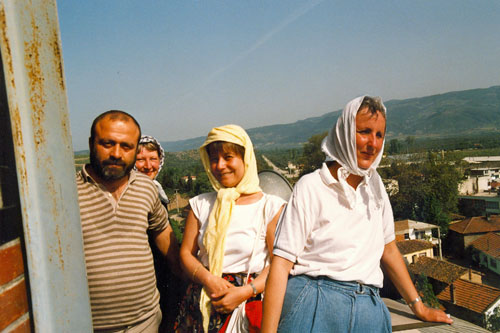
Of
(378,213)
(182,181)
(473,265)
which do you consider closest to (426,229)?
(473,265)

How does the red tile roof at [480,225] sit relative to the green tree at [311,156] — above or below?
below

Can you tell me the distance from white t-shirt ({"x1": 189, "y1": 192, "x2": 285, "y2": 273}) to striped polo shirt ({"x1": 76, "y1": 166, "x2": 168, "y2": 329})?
39 centimetres

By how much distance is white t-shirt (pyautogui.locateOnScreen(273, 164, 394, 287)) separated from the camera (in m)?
1.75

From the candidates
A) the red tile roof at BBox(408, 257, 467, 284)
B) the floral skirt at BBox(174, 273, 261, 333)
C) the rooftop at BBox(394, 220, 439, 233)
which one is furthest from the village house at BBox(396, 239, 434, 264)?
the floral skirt at BBox(174, 273, 261, 333)

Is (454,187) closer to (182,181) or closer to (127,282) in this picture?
(182,181)

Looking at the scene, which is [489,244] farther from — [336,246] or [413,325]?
[336,246]

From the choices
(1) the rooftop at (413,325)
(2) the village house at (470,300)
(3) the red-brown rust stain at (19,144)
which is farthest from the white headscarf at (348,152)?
(2) the village house at (470,300)

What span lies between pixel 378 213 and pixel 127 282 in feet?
5.30

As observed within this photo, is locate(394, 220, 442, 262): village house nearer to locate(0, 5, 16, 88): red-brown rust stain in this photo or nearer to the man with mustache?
the man with mustache

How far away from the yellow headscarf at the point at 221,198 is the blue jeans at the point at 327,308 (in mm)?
569

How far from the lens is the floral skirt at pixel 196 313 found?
2.10 metres

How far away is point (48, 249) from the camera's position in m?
1.08

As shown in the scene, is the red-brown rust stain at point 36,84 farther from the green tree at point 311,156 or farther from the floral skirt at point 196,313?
the green tree at point 311,156

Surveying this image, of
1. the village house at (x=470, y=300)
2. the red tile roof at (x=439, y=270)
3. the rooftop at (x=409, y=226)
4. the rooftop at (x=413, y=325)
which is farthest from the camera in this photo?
the rooftop at (x=409, y=226)
